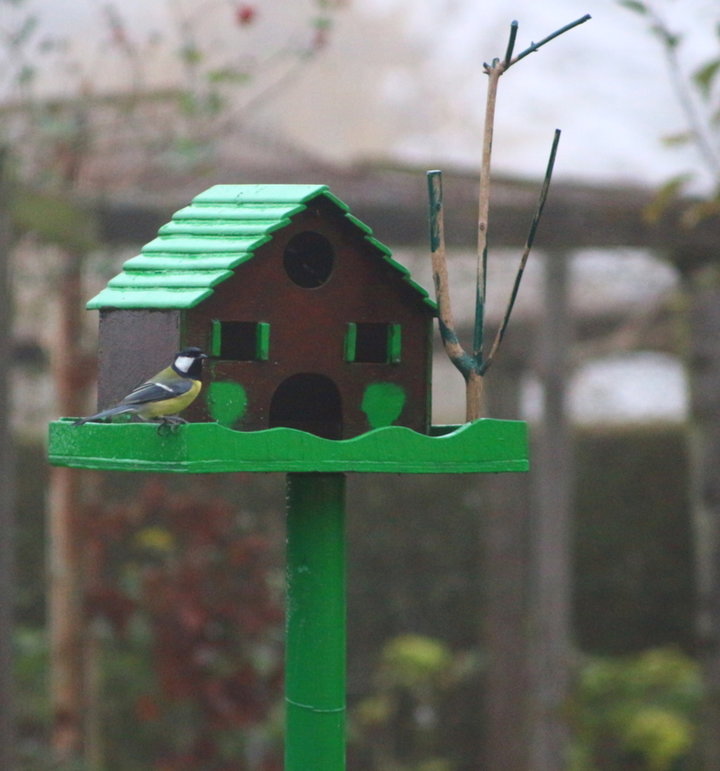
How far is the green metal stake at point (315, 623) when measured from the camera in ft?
7.20

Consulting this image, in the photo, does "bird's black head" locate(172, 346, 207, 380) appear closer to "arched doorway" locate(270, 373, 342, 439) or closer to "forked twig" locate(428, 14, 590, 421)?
"arched doorway" locate(270, 373, 342, 439)

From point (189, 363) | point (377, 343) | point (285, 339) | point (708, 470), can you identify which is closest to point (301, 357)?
point (285, 339)

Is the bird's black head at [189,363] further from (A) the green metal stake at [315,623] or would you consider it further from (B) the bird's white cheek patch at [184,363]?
(A) the green metal stake at [315,623]

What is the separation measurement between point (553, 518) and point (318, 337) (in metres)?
2.78

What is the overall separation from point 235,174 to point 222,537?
147cm

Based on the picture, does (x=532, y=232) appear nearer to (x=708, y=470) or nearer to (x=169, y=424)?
(x=169, y=424)

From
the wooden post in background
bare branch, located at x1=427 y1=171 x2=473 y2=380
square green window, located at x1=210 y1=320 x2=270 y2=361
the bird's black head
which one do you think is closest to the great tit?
the bird's black head

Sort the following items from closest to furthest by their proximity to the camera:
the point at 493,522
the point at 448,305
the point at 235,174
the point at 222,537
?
1. the point at 448,305
2. the point at 235,174
3. the point at 222,537
4. the point at 493,522

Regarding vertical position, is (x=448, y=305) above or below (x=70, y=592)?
above

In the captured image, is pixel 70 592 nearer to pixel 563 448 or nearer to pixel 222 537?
pixel 222 537

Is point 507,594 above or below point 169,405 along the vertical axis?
below

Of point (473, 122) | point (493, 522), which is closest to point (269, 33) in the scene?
point (473, 122)

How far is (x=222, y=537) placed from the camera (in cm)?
503

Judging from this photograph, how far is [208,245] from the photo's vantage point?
2.15 metres
